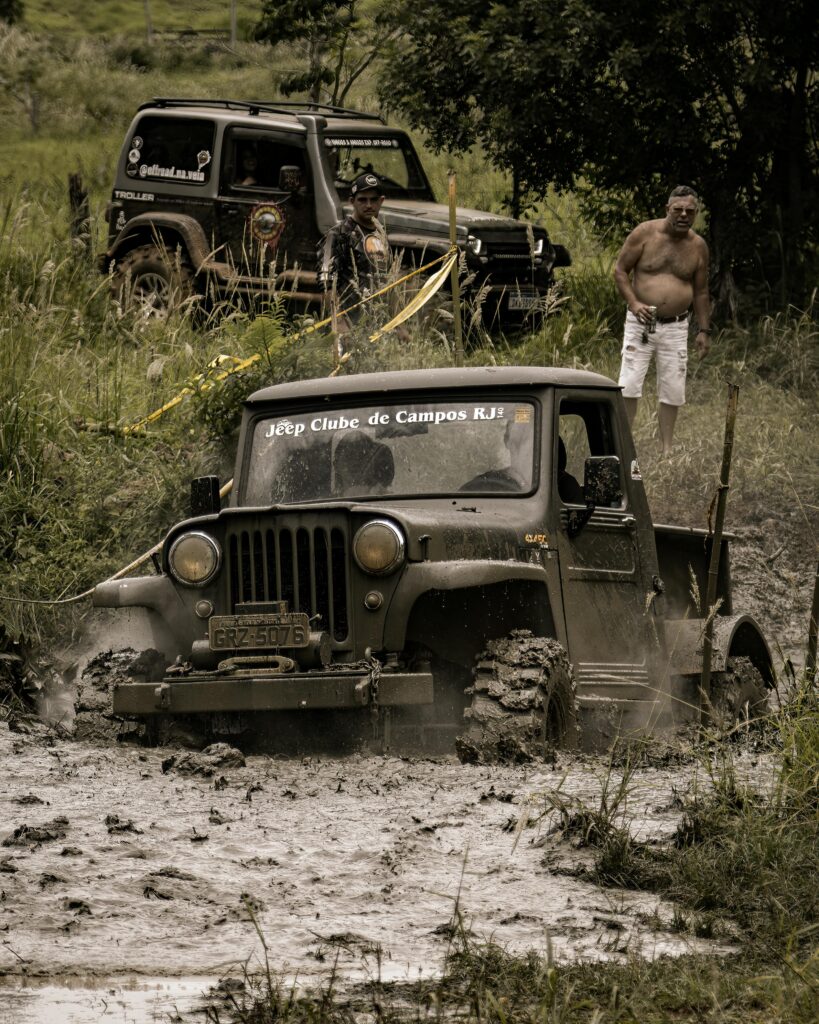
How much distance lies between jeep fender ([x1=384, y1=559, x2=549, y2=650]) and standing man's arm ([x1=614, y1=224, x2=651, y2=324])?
553 cm

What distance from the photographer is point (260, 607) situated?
653 centimetres

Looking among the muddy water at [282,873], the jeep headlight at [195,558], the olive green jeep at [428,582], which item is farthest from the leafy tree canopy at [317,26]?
the muddy water at [282,873]

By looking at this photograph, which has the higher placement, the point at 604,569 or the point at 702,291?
the point at 702,291

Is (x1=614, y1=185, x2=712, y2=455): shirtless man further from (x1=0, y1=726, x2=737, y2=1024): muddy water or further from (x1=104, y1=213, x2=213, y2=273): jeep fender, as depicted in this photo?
(x1=0, y1=726, x2=737, y2=1024): muddy water

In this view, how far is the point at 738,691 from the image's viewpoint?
8.20 meters

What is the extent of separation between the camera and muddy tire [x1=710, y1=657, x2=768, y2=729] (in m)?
8.08

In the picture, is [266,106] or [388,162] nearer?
[266,106]

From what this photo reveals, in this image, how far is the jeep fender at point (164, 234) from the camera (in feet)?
49.1

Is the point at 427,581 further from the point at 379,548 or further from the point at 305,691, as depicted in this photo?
the point at 305,691

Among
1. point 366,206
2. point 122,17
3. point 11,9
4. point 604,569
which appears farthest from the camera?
point 122,17

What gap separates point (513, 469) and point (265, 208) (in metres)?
8.19

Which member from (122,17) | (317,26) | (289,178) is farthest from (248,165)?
(122,17)

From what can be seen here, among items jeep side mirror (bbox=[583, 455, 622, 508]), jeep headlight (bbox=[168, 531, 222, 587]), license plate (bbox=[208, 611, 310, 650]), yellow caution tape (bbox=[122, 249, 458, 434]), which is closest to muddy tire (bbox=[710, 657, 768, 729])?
jeep side mirror (bbox=[583, 455, 622, 508])

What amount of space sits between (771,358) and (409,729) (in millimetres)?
8596
